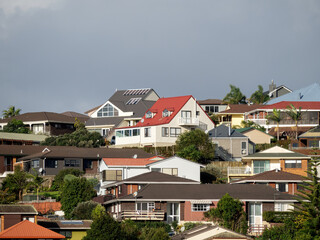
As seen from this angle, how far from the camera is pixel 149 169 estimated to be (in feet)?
269

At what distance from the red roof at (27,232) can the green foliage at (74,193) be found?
14.9 m

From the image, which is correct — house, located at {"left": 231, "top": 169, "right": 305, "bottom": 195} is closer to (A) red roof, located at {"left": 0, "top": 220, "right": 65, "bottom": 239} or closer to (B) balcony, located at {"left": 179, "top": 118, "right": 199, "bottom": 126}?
(A) red roof, located at {"left": 0, "top": 220, "right": 65, "bottom": 239}

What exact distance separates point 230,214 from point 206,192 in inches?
187

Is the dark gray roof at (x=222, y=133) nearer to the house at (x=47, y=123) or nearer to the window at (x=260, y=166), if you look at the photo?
the window at (x=260, y=166)

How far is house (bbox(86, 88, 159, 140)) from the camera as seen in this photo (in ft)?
381

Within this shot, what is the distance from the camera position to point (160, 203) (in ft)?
234

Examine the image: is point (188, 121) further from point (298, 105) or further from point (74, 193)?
point (74, 193)

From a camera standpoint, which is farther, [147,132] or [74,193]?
[147,132]

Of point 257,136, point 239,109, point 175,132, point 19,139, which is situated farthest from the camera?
point 239,109

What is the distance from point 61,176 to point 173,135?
19.6m

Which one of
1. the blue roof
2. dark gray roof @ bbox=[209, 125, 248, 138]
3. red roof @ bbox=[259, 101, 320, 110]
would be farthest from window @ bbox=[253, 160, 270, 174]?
the blue roof

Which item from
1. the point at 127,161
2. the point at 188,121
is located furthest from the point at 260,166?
the point at 188,121

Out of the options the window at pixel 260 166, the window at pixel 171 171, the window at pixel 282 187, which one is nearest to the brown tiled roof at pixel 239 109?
the window at pixel 260 166

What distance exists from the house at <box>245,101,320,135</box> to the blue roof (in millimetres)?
6873
